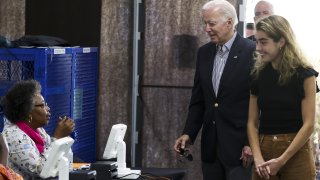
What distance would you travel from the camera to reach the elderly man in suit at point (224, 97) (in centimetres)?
408

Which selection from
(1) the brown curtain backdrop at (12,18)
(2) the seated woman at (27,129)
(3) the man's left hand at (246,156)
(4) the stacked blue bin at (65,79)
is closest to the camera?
(2) the seated woman at (27,129)

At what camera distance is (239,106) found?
408 centimetres

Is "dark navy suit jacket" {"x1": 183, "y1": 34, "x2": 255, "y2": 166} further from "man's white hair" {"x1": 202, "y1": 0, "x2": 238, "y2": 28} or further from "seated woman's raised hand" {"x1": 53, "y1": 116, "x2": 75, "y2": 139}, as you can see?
"seated woman's raised hand" {"x1": 53, "y1": 116, "x2": 75, "y2": 139}

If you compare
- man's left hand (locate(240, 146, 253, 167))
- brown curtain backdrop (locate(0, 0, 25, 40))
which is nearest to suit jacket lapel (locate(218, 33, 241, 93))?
man's left hand (locate(240, 146, 253, 167))

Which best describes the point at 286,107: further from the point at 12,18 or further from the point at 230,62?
the point at 12,18

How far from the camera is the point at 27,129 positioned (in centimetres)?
402

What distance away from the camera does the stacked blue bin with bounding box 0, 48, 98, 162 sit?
4.86 metres

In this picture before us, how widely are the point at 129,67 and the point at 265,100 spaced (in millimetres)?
2619

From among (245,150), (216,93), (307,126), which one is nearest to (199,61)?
(216,93)

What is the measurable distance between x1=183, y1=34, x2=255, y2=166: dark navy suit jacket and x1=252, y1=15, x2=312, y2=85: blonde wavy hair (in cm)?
61

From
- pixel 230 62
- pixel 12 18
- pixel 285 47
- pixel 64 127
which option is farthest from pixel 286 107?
pixel 12 18

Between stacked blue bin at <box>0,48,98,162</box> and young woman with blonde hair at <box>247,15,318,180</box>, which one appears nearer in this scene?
young woman with blonde hair at <box>247,15,318,180</box>

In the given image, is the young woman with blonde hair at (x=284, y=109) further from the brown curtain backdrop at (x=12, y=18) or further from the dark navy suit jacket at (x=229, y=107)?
the brown curtain backdrop at (x=12, y=18)

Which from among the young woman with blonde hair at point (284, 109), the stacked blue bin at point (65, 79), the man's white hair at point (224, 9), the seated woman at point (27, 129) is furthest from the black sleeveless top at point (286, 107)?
the stacked blue bin at point (65, 79)
